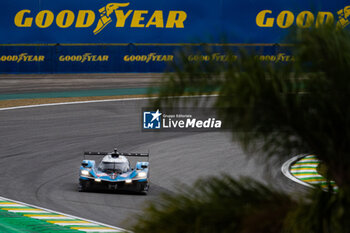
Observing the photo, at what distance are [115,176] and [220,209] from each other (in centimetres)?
1345

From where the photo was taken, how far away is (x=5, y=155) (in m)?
21.2

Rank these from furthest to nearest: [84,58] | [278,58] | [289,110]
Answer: [84,58]
[278,58]
[289,110]

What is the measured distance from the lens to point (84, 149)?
22.6m

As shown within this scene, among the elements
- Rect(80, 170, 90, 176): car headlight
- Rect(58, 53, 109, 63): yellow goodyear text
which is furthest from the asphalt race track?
Rect(58, 53, 109, 63): yellow goodyear text

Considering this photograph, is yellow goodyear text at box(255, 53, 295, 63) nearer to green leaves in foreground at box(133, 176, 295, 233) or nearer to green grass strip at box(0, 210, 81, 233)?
green leaves in foreground at box(133, 176, 295, 233)

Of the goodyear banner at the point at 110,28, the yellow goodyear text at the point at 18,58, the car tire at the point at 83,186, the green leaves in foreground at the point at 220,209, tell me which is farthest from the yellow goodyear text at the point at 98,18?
the green leaves in foreground at the point at 220,209

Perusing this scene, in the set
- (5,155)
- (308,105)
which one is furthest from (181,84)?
(5,155)

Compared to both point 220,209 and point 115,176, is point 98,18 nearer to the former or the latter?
point 115,176

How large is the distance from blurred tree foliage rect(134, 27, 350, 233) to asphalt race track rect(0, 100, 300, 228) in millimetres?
9480

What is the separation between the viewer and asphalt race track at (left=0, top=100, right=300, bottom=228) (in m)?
15.7

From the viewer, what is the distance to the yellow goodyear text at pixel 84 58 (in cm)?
3972

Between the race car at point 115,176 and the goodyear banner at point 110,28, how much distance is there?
2279 cm

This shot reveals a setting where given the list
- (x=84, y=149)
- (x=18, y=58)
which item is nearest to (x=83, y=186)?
(x=84, y=149)

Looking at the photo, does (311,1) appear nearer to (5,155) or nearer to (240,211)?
(240,211)
